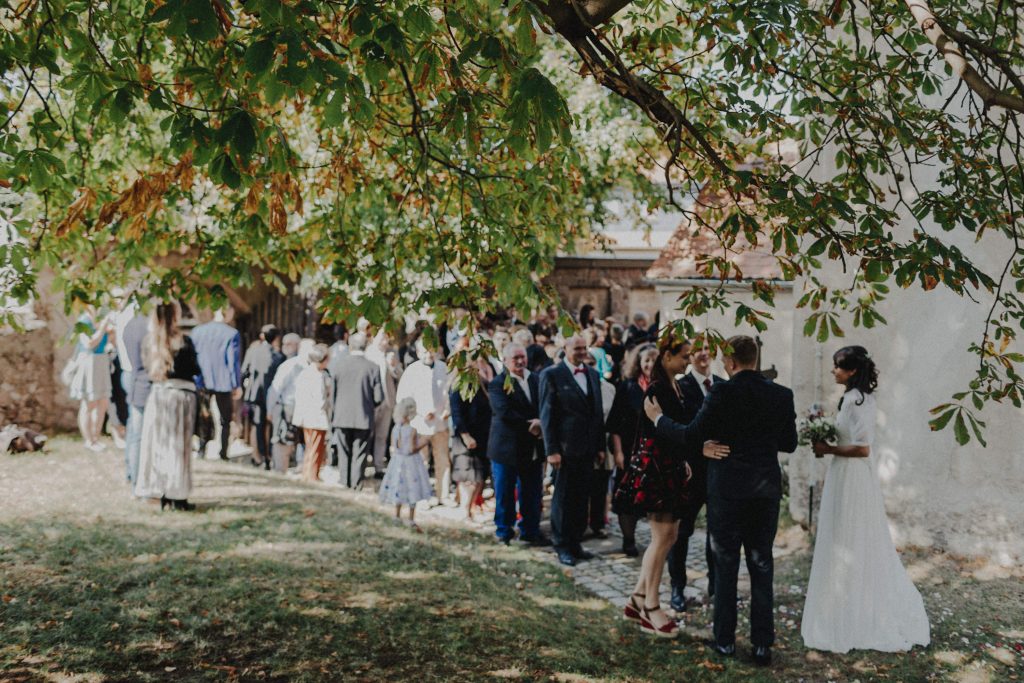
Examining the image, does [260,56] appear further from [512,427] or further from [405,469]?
[405,469]

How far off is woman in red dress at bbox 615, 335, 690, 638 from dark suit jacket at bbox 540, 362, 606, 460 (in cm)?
161

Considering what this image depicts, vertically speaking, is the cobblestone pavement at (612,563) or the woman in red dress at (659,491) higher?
the woman in red dress at (659,491)

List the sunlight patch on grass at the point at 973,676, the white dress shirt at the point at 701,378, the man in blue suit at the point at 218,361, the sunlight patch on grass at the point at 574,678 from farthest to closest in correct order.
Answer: the man in blue suit at the point at 218,361, the white dress shirt at the point at 701,378, the sunlight patch on grass at the point at 973,676, the sunlight patch on grass at the point at 574,678

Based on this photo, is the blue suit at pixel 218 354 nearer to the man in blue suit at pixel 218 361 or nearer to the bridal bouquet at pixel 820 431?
the man in blue suit at pixel 218 361

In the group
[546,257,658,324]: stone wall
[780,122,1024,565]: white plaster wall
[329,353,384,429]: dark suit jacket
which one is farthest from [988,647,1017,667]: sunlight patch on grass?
[546,257,658,324]: stone wall

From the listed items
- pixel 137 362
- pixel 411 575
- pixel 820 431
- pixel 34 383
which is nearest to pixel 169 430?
pixel 137 362

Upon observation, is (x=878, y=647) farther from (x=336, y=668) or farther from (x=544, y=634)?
(x=336, y=668)

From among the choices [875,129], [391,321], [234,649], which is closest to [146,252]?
[391,321]

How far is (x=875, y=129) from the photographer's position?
501 cm

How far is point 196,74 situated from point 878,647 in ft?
17.6

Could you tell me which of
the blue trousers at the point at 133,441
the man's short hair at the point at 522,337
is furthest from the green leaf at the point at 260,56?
the blue trousers at the point at 133,441

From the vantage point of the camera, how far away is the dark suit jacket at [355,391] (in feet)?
33.1

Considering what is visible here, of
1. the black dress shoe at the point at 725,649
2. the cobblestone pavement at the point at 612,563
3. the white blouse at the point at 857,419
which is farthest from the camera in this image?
the cobblestone pavement at the point at 612,563

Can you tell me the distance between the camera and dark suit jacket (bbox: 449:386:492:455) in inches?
345
